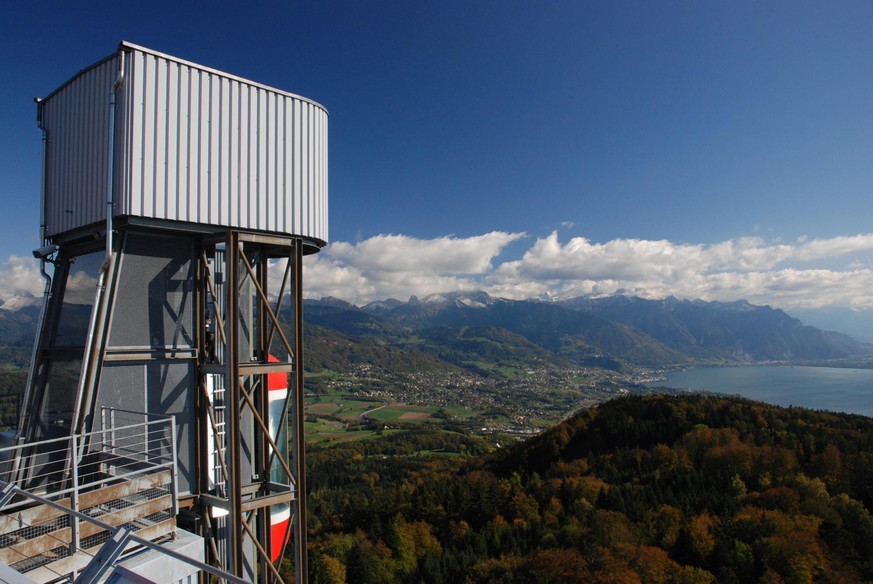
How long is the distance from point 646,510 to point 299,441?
4472 cm

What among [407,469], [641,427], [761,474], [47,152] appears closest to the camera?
[47,152]

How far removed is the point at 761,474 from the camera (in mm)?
Result: 48562

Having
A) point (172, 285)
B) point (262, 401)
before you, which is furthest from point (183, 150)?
point (262, 401)

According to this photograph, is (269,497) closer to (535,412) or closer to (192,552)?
(192,552)

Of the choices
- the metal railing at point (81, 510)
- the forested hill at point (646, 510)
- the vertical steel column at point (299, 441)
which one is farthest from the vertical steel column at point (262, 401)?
the forested hill at point (646, 510)

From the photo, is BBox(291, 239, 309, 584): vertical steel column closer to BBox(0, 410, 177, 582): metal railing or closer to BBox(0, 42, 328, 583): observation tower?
BBox(0, 42, 328, 583): observation tower

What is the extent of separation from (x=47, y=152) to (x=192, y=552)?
765 centimetres

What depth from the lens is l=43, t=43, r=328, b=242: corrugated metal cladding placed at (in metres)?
8.20

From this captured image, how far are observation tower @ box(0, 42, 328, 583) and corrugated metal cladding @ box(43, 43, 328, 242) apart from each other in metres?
0.02

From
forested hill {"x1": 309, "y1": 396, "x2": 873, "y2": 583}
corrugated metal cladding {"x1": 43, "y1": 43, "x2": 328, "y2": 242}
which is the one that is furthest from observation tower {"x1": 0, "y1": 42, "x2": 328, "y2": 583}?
forested hill {"x1": 309, "y1": 396, "x2": 873, "y2": 583}

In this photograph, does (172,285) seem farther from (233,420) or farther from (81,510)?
(81,510)

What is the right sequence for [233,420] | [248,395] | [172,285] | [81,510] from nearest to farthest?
1. [81,510]
2. [233,420]
3. [172,285]
4. [248,395]

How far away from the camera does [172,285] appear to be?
948 centimetres

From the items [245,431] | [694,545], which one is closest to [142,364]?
[245,431]
